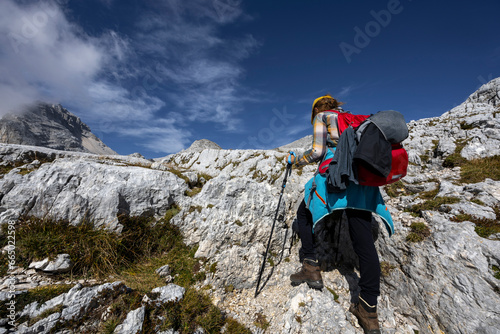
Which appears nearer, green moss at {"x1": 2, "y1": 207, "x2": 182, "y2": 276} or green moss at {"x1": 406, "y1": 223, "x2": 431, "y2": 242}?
green moss at {"x1": 2, "y1": 207, "x2": 182, "y2": 276}

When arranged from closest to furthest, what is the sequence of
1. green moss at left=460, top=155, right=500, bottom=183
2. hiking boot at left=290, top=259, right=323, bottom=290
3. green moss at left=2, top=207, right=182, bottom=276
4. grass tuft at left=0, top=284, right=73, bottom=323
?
grass tuft at left=0, top=284, right=73, bottom=323, green moss at left=2, top=207, right=182, bottom=276, hiking boot at left=290, top=259, right=323, bottom=290, green moss at left=460, top=155, right=500, bottom=183

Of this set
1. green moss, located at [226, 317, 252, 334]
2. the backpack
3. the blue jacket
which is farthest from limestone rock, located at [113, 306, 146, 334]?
the backpack

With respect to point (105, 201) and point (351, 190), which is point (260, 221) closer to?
point (351, 190)

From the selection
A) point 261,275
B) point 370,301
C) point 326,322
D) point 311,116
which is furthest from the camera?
point 261,275

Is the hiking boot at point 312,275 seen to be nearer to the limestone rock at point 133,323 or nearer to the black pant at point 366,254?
the black pant at point 366,254

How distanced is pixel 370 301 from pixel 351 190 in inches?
96.4

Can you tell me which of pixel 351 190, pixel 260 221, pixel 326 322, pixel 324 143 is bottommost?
pixel 326 322

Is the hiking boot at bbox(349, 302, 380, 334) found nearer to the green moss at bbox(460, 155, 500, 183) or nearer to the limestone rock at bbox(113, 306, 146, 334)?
the limestone rock at bbox(113, 306, 146, 334)

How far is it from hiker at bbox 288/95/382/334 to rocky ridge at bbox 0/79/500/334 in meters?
0.53

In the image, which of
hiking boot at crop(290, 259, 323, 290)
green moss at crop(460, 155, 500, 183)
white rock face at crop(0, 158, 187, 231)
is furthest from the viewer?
green moss at crop(460, 155, 500, 183)

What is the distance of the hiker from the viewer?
378 centimetres

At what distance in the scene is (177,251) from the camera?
6059 mm

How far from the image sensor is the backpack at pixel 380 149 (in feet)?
10.5

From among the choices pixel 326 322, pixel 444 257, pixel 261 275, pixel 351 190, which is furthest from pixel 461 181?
pixel 261 275
